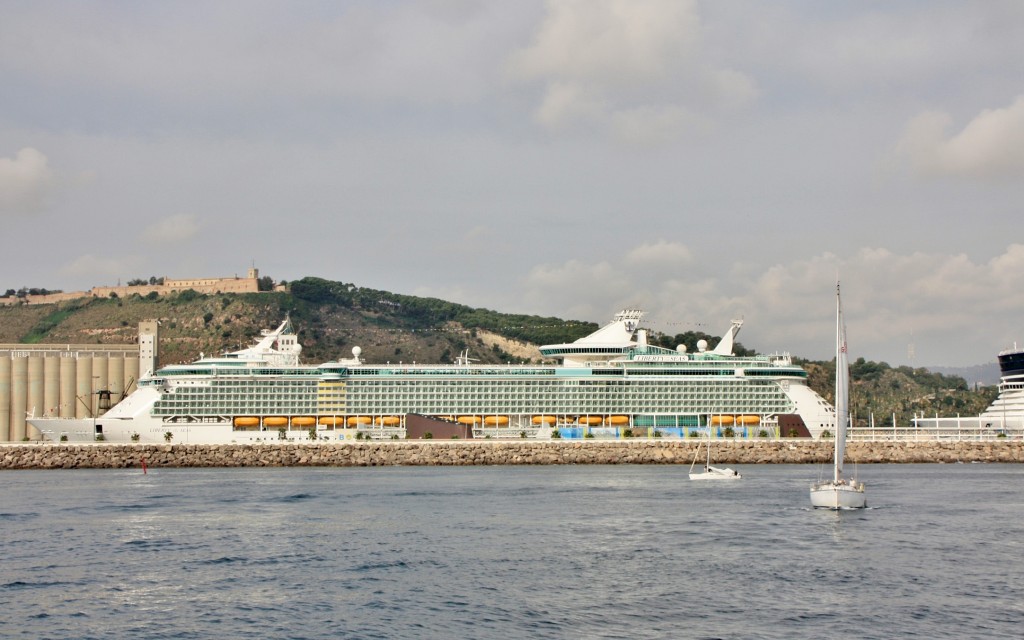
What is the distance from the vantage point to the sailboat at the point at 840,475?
53.2 m

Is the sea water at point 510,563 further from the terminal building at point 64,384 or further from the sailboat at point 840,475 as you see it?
the terminal building at point 64,384

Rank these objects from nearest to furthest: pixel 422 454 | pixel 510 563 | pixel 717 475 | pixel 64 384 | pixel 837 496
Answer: pixel 510 563 < pixel 837 496 < pixel 717 475 < pixel 422 454 < pixel 64 384

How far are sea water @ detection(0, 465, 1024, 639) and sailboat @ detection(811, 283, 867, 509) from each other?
1.02m

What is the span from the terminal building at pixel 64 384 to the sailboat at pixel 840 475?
85652mm

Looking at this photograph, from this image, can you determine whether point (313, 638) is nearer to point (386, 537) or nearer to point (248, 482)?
point (386, 537)

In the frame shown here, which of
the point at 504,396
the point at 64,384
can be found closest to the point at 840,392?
the point at 504,396

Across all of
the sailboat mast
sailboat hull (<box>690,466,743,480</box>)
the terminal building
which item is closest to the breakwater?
sailboat hull (<box>690,466,743,480</box>)

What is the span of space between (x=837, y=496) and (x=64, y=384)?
314 ft

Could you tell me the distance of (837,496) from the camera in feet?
174

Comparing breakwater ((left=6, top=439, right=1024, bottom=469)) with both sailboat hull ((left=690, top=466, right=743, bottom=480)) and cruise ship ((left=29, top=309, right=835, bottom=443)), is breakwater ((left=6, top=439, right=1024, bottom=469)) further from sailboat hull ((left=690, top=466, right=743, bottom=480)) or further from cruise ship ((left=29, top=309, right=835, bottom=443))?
sailboat hull ((left=690, top=466, right=743, bottom=480))

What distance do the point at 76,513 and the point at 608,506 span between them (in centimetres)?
2557

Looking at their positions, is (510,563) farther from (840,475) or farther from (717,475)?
(717,475)

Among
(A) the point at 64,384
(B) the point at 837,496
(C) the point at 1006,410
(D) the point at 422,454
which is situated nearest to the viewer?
(B) the point at 837,496

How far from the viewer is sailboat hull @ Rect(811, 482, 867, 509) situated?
174ft
